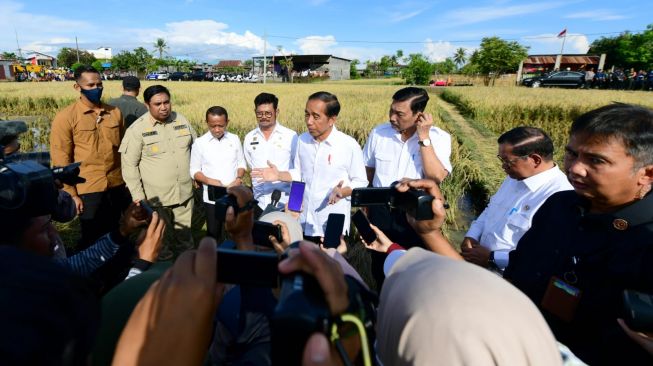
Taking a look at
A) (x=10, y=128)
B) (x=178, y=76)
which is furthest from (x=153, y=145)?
(x=178, y=76)

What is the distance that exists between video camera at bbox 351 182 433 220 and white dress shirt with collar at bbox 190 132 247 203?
236cm

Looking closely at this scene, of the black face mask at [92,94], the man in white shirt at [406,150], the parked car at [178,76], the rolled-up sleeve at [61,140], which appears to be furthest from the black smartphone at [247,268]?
the parked car at [178,76]

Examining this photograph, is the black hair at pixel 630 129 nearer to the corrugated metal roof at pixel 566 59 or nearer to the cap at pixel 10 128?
the cap at pixel 10 128

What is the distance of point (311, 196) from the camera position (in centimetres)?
312

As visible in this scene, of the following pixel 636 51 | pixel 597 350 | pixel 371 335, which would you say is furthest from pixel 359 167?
pixel 636 51

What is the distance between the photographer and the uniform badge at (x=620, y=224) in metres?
1.27

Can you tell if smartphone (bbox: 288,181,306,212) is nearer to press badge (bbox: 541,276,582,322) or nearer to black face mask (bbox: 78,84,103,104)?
press badge (bbox: 541,276,582,322)

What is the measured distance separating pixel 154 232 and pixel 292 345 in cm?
135

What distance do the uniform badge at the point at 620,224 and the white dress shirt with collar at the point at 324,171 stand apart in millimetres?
1856

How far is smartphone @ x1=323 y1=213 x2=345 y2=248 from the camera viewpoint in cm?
140

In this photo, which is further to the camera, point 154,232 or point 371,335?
point 154,232

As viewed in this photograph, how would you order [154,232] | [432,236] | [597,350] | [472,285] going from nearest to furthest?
[472,285] < [597,350] < [432,236] < [154,232]

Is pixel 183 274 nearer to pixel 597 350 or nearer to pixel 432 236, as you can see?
pixel 432 236

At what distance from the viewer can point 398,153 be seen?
2.99 metres
